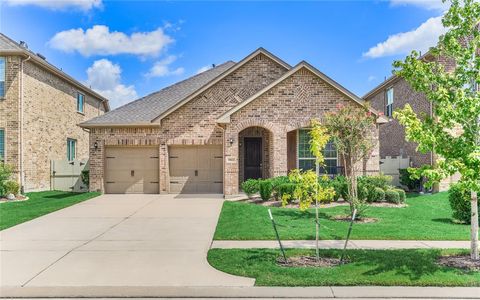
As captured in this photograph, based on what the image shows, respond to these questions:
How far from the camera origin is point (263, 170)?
1842cm

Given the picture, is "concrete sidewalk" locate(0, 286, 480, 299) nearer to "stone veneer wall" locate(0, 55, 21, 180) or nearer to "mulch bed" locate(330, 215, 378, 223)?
"mulch bed" locate(330, 215, 378, 223)

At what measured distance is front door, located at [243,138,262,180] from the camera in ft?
60.8

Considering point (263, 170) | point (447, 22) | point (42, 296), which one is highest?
point (447, 22)

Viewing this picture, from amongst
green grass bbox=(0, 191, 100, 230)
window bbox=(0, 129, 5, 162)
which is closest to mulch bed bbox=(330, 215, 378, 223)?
green grass bbox=(0, 191, 100, 230)

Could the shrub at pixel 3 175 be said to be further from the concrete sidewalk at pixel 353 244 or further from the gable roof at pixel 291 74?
the concrete sidewalk at pixel 353 244

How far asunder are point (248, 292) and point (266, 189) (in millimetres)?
8867

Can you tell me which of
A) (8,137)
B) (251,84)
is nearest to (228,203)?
(251,84)

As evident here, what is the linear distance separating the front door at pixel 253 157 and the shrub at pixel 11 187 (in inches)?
411

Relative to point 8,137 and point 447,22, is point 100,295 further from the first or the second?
point 8,137

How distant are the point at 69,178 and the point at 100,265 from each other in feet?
52.3

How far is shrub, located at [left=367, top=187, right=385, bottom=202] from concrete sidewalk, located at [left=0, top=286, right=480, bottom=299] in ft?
27.4

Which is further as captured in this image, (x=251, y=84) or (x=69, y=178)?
(x=69, y=178)

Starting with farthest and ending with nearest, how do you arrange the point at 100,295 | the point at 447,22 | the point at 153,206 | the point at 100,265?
the point at 153,206
the point at 447,22
the point at 100,265
the point at 100,295

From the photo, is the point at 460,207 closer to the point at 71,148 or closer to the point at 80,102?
the point at 71,148
